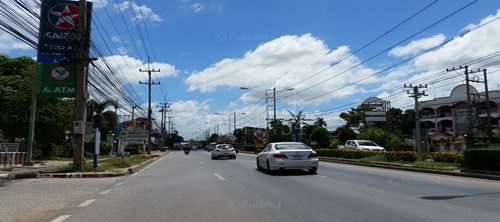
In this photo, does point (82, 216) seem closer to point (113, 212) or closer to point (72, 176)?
point (113, 212)

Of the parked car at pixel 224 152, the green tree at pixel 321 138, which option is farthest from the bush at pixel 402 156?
the green tree at pixel 321 138

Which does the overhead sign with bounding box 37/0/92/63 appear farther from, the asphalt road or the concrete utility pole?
the asphalt road

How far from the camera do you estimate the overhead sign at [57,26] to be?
1986cm

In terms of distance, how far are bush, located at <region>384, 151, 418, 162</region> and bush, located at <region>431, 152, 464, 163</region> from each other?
3.25 feet

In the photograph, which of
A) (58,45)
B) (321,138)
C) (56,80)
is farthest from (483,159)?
(321,138)

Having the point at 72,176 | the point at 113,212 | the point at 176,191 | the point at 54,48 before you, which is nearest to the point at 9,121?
the point at 54,48

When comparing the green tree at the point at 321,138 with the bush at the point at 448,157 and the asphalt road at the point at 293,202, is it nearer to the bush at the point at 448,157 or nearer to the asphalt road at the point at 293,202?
the bush at the point at 448,157

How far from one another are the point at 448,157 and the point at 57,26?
1965cm

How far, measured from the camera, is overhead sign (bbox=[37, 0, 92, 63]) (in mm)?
19859

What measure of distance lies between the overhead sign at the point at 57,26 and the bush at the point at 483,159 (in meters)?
17.5

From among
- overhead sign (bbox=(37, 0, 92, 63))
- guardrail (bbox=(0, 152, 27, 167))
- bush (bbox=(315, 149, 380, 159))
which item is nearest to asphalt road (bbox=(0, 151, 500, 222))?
overhead sign (bbox=(37, 0, 92, 63))

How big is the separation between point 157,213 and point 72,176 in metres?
10.1

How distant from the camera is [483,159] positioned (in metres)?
15.6

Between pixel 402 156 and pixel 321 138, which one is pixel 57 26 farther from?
pixel 321 138
